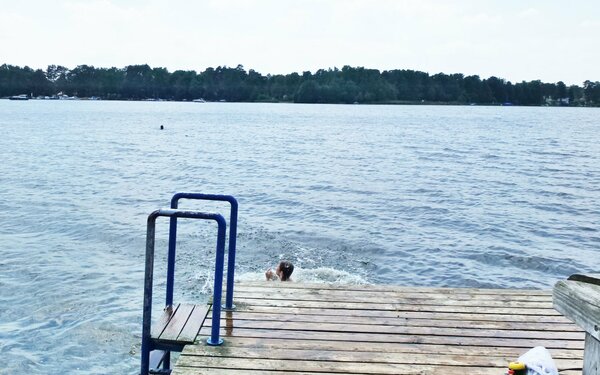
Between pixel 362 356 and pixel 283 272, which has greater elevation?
pixel 362 356

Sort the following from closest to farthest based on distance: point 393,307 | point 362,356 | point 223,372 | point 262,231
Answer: point 223,372 → point 362,356 → point 393,307 → point 262,231

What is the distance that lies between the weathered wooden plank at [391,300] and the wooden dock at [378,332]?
11mm

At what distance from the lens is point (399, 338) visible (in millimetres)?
5383

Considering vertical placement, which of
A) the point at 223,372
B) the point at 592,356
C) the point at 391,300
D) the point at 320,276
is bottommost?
the point at 320,276

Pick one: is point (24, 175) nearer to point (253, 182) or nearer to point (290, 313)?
point (253, 182)

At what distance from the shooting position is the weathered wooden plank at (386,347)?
16.7 feet

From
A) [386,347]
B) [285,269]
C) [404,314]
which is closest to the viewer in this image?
[386,347]

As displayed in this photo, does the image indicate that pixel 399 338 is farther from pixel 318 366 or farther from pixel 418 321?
pixel 318 366

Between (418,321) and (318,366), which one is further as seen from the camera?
(418,321)

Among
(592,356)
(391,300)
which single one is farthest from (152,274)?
(592,356)

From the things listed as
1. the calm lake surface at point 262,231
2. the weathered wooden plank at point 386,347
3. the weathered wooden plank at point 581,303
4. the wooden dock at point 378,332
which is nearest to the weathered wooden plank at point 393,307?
the wooden dock at point 378,332

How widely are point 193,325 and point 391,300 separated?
2.15 meters

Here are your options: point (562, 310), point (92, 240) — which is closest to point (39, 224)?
point (92, 240)

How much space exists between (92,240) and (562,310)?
48.6ft
